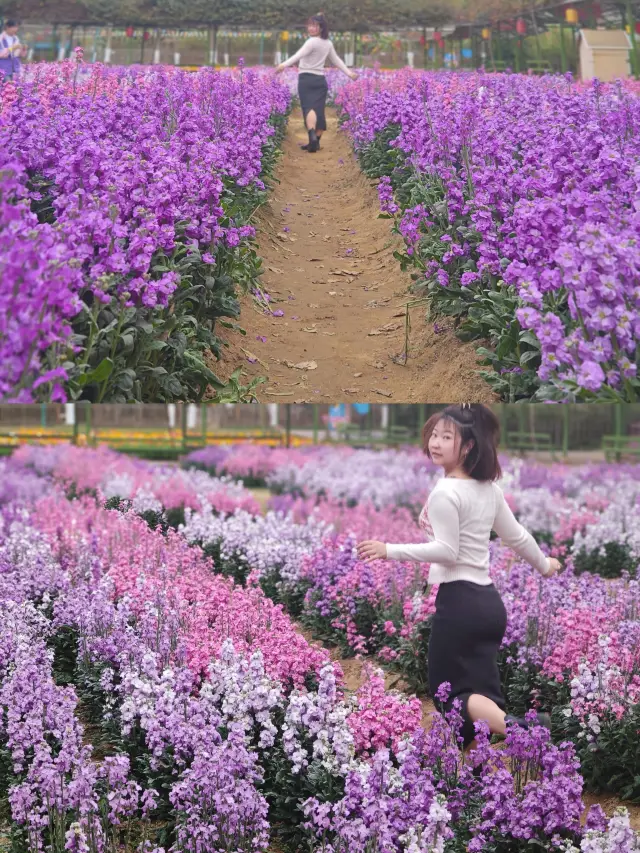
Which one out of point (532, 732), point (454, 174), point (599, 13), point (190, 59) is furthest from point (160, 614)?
point (190, 59)

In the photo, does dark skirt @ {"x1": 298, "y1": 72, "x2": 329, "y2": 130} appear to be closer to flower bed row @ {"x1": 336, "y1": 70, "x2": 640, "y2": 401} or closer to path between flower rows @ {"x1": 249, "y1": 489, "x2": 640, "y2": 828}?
flower bed row @ {"x1": 336, "y1": 70, "x2": 640, "y2": 401}

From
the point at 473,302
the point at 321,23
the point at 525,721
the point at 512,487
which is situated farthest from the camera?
the point at 321,23

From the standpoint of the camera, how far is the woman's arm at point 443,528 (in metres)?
4.05

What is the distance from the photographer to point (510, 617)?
5113 millimetres

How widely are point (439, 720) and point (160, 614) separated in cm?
154

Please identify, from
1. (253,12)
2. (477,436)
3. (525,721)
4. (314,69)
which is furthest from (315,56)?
(525,721)

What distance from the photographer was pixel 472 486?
13.7 feet

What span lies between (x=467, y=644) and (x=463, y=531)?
1.50 ft

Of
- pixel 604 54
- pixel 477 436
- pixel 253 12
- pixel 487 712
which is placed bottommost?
pixel 487 712

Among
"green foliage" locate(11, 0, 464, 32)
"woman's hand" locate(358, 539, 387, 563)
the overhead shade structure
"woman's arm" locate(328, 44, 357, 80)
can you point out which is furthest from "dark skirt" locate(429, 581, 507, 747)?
"green foliage" locate(11, 0, 464, 32)

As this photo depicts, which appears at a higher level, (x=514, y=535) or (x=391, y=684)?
(x=514, y=535)

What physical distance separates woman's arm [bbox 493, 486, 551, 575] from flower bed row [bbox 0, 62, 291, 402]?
6.12ft

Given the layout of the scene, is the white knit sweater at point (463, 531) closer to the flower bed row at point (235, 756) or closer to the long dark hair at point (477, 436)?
the long dark hair at point (477, 436)

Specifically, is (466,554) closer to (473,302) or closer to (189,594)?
(189,594)
